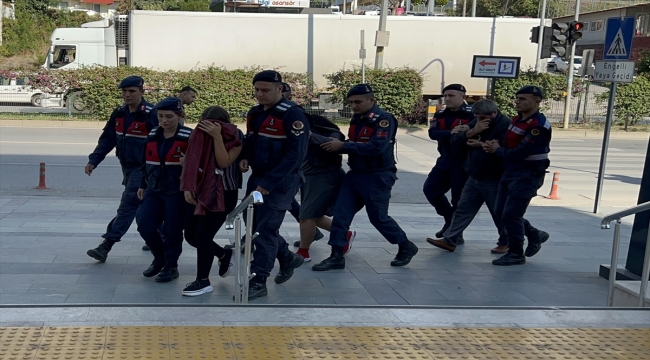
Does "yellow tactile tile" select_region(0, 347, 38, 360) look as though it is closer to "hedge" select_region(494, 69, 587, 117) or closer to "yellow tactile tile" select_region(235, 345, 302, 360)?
"yellow tactile tile" select_region(235, 345, 302, 360)

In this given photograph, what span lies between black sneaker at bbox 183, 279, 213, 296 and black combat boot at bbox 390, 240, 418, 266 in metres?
2.10

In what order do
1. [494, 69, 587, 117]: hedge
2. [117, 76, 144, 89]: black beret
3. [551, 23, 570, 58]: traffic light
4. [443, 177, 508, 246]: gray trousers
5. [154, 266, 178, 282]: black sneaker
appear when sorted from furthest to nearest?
[494, 69, 587, 117]: hedge, [551, 23, 570, 58]: traffic light, [443, 177, 508, 246]: gray trousers, [117, 76, 144, 89]: black beret, [154, 266, 178, 282]: black sneaker

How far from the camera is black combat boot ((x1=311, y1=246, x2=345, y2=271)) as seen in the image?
7.17m

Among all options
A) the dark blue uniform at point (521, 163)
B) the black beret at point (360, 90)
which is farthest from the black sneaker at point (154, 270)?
the dark blue uniform at point (521, 163)

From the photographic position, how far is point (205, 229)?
594cm

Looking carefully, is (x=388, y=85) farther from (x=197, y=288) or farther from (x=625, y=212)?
(x=625, y=212)

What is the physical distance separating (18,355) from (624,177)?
14498mm

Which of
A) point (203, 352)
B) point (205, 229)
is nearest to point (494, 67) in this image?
point (205, 229)

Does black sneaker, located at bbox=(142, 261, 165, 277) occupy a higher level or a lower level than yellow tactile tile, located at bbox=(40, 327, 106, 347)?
lower

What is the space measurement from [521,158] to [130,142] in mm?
3822

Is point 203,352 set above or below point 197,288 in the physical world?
above

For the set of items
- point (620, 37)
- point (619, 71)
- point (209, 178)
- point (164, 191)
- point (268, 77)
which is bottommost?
point (164, 191)

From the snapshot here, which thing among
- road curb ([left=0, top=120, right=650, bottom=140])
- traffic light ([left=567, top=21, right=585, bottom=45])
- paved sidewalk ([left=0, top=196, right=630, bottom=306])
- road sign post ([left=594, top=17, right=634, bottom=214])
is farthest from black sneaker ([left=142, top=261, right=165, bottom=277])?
road curb ([left=0, top=120, right=650, bottom=140])

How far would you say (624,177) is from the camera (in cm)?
1584
